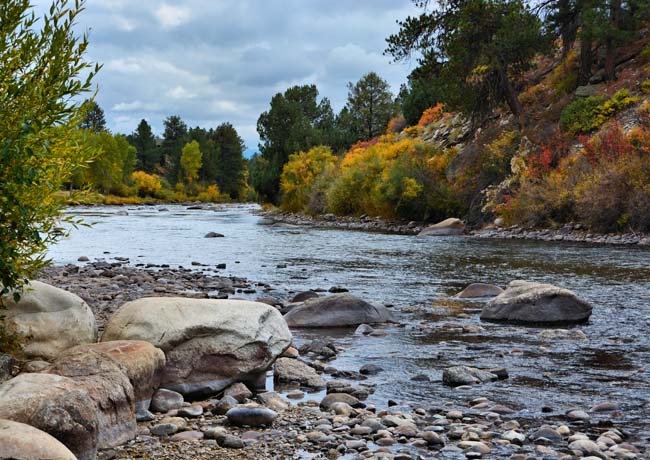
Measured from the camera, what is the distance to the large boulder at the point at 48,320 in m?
7.12

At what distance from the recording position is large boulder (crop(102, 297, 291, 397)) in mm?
7516

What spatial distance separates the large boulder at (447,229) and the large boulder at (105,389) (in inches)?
1176

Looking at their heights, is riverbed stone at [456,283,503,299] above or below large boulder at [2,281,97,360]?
below

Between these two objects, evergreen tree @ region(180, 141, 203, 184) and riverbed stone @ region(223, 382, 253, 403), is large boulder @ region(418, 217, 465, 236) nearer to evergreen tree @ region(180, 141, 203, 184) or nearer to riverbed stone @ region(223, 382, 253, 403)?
riverbed stone @ region(223, 382, 253, 403)

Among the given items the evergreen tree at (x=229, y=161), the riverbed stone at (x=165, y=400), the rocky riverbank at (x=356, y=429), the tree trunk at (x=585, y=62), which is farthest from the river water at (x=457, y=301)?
the evergreen tree at (x=229, y=161)

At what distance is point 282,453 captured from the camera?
18.9ft

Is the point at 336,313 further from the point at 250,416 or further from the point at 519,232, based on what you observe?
the point at 519,232

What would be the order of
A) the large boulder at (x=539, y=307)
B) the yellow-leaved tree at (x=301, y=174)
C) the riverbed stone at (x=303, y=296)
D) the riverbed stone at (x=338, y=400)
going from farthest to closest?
the yellow-leaved tree at (x=301, y=174) < the riverbed stone at (x=303, y=296) < the large boulder at (x=539, y=307) < the riverbed stone at (x=338, y=400)

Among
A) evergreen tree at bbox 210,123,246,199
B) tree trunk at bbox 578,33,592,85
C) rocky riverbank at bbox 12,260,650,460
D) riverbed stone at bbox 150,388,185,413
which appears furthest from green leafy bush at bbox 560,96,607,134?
evergreen tree at bbox 210,123,246,199

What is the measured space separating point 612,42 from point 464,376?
36.3 metres

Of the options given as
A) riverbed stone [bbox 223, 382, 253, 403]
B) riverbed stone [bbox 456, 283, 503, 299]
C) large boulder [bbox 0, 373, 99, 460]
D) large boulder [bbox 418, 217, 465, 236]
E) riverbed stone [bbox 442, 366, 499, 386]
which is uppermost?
large boulder [bbox 418, 217, 465, 236]

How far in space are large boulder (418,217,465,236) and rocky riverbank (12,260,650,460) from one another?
27286 mm

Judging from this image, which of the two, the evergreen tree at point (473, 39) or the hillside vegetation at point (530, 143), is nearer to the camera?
the hillside vegetation at point (530, 143)

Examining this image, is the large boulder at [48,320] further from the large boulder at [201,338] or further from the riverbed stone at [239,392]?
the riverbed stone at [239,392]
